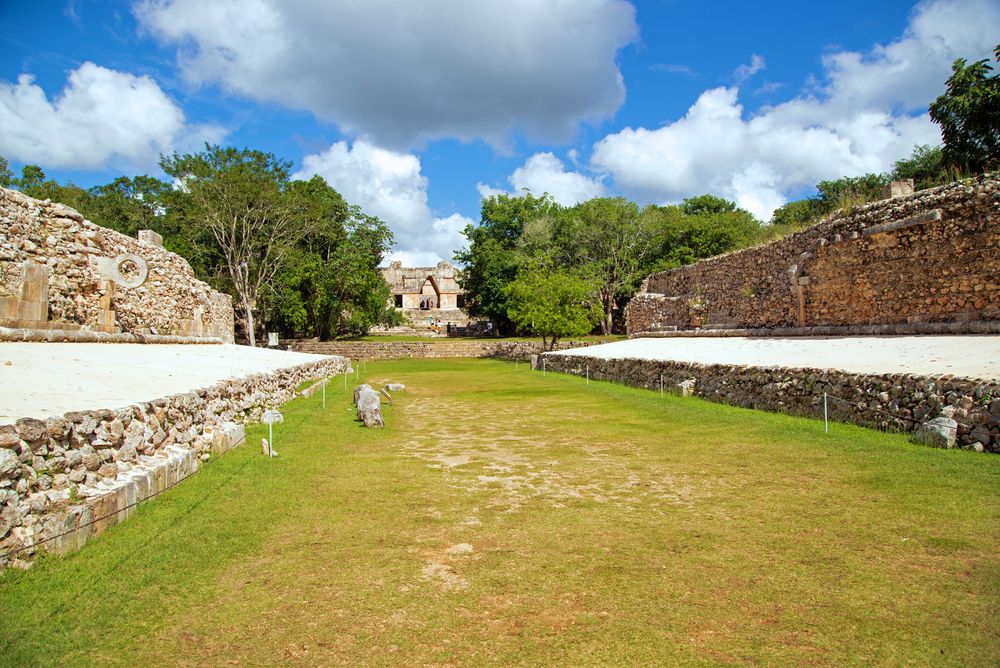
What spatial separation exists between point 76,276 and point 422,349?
94.7ft

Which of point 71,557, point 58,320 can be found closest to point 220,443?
point 71,557

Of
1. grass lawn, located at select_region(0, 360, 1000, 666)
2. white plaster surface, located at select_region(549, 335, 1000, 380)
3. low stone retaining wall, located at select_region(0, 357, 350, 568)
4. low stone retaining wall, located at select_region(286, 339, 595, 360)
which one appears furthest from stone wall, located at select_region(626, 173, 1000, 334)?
low stone retaining wall, located at select_region(286, 339, 595, 360)

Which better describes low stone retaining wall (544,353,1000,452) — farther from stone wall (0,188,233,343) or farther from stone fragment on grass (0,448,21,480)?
stone wall (0,188,233,343)

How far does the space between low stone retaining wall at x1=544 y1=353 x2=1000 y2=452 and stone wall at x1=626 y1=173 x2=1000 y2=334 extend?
12.7 feet

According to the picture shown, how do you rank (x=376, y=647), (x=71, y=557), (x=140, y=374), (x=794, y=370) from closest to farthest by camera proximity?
(x=376, y=647), (x=71, y=557), (x=140, y=374), (x=794, y=370)

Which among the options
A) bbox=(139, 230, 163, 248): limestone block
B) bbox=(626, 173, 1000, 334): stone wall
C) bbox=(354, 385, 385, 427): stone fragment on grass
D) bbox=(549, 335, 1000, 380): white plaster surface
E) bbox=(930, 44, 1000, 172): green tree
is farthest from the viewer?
bbox=(930, 44, 1000, 172): green tree

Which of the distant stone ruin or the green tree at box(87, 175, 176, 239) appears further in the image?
the distant stone ruin

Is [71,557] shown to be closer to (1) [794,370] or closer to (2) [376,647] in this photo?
(2) [376,647]

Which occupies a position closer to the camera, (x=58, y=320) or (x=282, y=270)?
(x=58, y=320)

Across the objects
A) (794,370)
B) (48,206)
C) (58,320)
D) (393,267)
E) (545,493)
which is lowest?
(545,493)

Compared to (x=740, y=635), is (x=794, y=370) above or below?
above

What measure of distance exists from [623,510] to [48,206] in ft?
38.4

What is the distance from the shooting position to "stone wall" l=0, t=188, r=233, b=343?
966cm

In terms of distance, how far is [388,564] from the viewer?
4016mm
